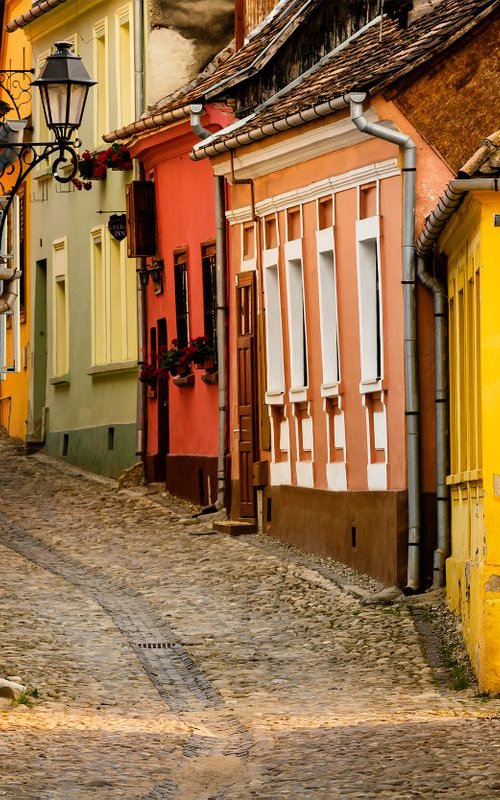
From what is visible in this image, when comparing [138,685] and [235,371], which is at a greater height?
[235,371]

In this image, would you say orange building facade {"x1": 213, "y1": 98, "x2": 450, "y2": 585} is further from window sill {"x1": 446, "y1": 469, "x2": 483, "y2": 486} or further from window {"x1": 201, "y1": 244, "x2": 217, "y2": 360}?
window {"x1": 201, "y1": 244, "x2": 217, "y2": 360}

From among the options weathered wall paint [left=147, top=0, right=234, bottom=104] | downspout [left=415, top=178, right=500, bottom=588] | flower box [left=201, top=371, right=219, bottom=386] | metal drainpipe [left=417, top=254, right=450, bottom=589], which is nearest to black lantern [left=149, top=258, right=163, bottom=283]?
weathered wall paint [left=147, top=0, right=234, bottom=104]

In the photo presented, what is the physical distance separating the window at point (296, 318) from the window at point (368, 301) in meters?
2.11

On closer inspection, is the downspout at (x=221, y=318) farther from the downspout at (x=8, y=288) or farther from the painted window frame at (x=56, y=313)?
the painted window frame at (x=56, y=313)

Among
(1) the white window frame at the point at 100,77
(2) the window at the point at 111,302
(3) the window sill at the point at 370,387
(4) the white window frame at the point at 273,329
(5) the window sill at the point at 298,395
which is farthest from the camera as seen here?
(1) the white window frame at the point at 100,77

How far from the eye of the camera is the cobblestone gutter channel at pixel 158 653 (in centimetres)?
1073

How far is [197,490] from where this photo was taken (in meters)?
24.1

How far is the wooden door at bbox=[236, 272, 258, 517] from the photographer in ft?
71.0

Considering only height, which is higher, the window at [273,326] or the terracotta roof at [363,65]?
the terracotta roof at [363,65]

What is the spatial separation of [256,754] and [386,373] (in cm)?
757

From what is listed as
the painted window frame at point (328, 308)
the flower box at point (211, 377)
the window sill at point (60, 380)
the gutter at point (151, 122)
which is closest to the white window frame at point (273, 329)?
the painted window frame at point (328, 308)

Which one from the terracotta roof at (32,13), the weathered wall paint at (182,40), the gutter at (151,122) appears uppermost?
the terracotta roof at (32,13)

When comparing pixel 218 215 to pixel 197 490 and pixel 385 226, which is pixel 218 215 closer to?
pixel 197 490

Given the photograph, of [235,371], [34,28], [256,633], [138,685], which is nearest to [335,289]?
[235,371]
